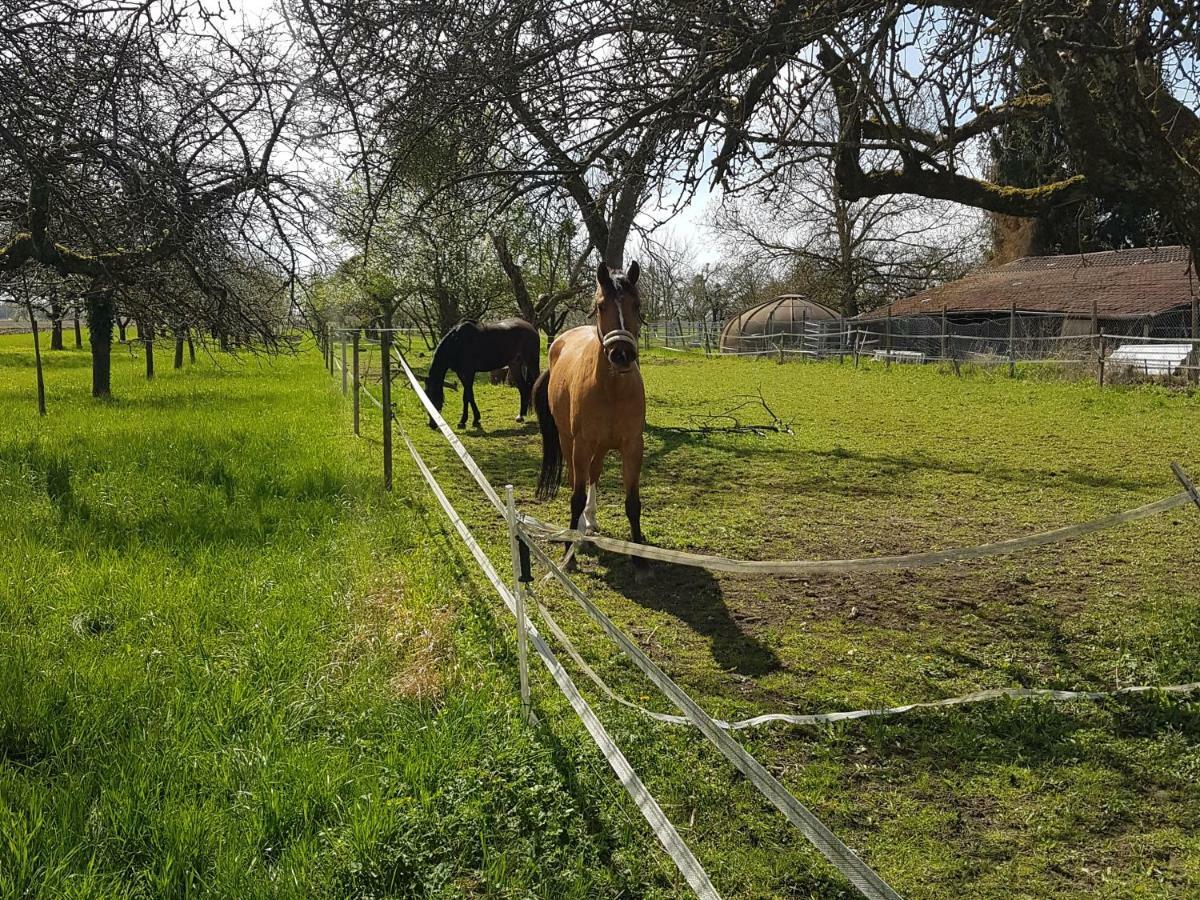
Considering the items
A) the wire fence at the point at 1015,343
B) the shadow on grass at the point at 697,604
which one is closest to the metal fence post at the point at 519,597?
the shadow on grass at the point at 697,604

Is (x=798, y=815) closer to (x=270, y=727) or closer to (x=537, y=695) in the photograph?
(x=537, y=695)

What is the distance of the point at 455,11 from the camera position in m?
3.80

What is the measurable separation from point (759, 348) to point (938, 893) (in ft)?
112

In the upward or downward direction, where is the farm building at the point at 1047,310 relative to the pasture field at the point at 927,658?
upward

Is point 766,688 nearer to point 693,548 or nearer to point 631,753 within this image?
point 631,753

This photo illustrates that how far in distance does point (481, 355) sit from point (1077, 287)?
67.7ft

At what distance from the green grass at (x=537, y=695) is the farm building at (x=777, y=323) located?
26799mm

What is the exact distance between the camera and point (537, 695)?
3199mm

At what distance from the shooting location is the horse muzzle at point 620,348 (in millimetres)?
4344

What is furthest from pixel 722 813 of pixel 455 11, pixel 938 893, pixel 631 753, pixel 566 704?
pixel 455 11

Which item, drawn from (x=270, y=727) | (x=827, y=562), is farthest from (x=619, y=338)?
(x=270, y=727)

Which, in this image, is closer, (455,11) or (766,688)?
(766,688)

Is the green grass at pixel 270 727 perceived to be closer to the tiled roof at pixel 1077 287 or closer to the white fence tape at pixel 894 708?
the white fence tape at pixel 894 708

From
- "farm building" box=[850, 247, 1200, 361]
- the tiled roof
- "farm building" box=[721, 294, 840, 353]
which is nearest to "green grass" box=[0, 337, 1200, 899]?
"farm building" box=[850, 247, 1200, 361]
